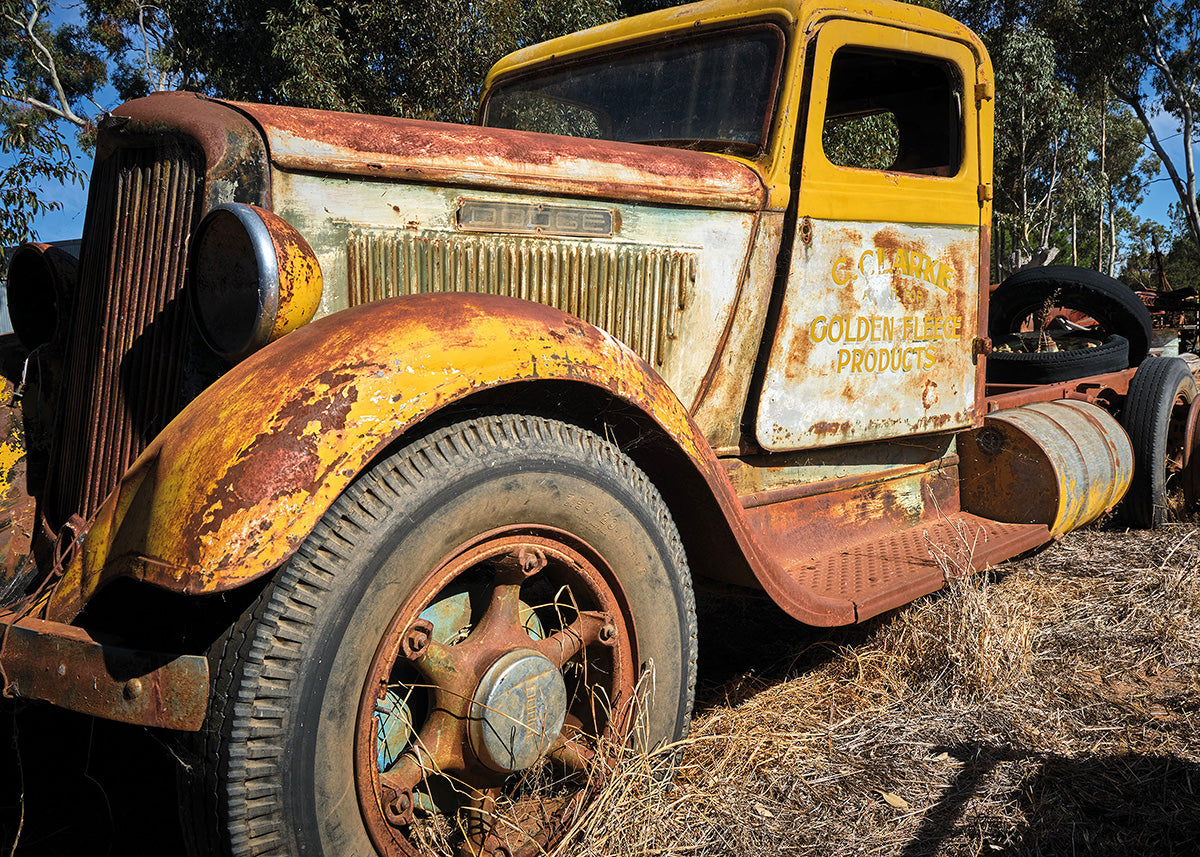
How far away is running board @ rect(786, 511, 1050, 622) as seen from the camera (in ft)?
8.31

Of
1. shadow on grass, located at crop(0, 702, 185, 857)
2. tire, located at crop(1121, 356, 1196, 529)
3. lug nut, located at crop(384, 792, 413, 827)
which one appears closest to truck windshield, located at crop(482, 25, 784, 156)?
lug nut, located at crop(384, 792, 413, 827)

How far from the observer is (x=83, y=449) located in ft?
6.36

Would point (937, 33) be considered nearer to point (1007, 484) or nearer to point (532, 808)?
point (1007, 484)

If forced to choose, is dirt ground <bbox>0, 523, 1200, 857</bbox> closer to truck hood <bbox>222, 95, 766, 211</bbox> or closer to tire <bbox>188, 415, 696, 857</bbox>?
tire <bbox>188, 415, 696, 857</bbox>

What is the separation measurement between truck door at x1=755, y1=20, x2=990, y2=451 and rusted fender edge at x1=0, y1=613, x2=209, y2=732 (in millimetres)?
1791

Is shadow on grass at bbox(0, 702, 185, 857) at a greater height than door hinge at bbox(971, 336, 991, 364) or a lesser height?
lesser

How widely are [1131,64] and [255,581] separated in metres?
22.2

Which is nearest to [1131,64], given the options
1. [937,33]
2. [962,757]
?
[937,33]

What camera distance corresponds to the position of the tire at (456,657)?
140cm

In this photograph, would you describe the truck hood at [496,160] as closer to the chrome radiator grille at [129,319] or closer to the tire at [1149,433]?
the chrome radiator grille at [129,319]

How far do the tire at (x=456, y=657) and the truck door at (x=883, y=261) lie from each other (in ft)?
3.22

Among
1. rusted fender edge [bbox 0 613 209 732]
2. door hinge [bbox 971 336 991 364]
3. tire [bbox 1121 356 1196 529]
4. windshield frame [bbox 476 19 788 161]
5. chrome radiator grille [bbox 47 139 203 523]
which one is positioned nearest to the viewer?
rusted fender edge [bbox 0 613 209 732]

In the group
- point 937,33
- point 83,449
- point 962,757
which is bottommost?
point 962,757

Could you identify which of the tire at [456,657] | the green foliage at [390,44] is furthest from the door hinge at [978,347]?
the green foliage at [390,44]
